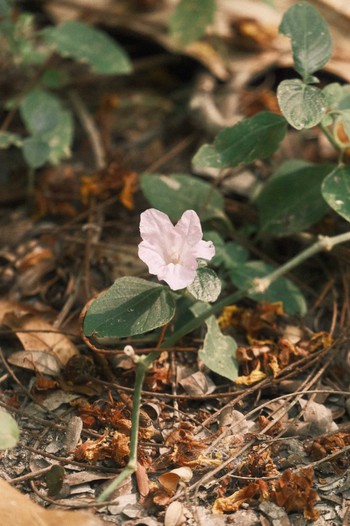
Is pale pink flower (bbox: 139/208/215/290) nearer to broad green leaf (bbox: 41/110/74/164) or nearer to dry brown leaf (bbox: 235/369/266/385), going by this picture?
dry brown leaf (bbox: 235/369/266/385)

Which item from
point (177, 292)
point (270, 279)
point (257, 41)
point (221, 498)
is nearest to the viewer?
point (221, 498)

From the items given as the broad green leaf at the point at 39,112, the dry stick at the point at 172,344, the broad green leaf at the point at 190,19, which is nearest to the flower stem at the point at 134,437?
the dry stick at the point at 172,344

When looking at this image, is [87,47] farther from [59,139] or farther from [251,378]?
[251,378]

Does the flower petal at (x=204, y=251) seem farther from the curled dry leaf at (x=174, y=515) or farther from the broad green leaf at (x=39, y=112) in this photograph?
the broad green leaf at (x=39, y=112)

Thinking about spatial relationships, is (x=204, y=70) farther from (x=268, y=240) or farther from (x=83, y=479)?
(x=83, y=479)

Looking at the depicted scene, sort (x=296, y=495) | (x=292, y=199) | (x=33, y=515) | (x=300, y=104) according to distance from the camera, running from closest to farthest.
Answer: (x=33, y=515) < (x=296, y=495) < (x=300, y=104) < (x=292, y=199)

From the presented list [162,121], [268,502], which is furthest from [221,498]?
[162,121]

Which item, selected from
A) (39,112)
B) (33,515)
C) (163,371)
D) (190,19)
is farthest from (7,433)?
(190,19)
